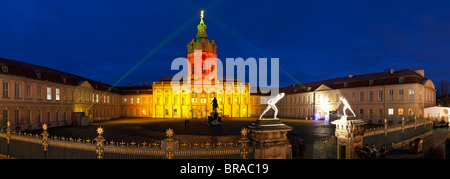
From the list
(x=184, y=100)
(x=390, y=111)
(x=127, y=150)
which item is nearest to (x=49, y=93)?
(x=184, y=100)

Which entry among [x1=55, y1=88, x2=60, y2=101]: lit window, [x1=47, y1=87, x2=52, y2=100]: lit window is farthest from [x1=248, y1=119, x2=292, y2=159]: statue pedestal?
[x1=55, y1=88, x2=60, y2=101]: lit window

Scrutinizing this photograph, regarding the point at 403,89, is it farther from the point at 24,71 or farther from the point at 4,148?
the point at 24,71

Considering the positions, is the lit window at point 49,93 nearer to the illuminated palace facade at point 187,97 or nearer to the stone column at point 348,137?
the illuminated palace facade at point 187,97

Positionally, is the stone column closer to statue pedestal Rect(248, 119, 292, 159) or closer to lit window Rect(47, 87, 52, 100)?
statue pedestal Rect(248, 119, 292, 159)

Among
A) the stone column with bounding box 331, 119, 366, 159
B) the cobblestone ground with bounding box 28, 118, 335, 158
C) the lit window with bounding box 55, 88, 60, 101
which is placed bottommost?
the cobblestone ground with bounding box 28, 118, 335, 158

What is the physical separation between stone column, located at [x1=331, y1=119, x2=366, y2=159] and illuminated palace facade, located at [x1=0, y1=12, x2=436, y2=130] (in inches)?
1207

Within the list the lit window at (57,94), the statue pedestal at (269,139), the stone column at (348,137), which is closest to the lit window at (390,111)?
the stone column at (348,137)

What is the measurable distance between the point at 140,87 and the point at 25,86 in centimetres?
3391

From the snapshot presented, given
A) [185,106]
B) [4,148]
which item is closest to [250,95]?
[185,106]

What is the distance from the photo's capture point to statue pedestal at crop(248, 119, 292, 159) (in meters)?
6.97

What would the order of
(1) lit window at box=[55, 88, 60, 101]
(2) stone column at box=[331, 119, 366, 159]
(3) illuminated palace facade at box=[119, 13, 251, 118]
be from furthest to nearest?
1. (3) illuminated palace facade at box=[119, 13, 251, 118]
2. (1) lit window at box=[55, 88, 60, 101]
3. (2) stone column at box=[331, 119, 366, 159]

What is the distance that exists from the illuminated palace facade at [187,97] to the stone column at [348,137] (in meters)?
30.6

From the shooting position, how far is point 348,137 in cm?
984

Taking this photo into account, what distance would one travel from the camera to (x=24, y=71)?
27469 millimetres
